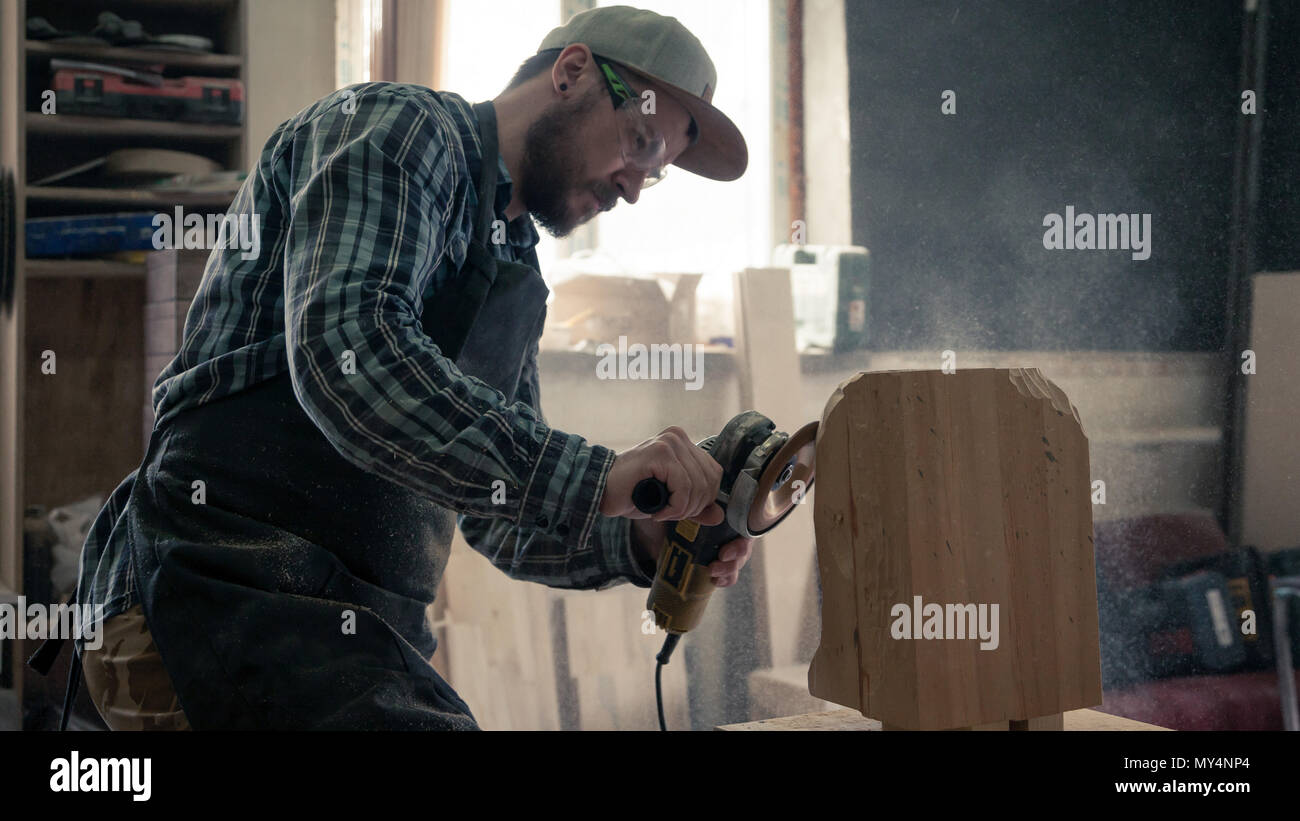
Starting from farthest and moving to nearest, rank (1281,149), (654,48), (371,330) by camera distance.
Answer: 1. (1281,149)
2. (654,48)
3. (371,330)

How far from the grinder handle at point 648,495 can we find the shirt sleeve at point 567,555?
13.3 inches

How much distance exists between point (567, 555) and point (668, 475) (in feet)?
1.38

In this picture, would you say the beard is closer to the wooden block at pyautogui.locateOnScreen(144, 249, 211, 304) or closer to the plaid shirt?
the plaid shirt

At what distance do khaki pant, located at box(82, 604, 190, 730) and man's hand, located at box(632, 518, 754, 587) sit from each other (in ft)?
1.92

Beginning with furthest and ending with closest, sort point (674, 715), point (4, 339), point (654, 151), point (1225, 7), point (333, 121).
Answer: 1. point (4, 339)
2. point (674, 715)
3. point (1225, 7)
4. point (654, 151)
5. point (333, 121)

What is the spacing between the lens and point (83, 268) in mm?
2773

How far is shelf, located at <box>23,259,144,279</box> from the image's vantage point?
2.71m

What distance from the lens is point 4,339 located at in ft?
9.34

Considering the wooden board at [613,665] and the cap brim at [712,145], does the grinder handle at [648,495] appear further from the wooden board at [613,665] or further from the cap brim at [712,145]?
the wooden board at [613,665]

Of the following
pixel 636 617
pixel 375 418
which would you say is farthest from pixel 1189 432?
pixel 375 418

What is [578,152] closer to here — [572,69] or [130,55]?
[572,69]

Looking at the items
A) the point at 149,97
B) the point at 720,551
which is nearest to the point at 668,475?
the point at 720,551
